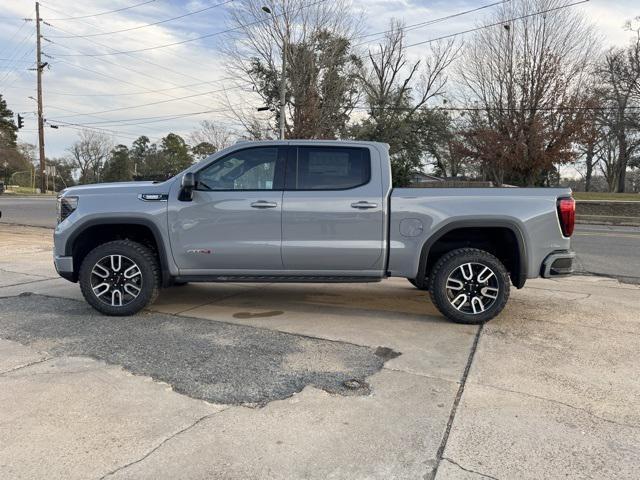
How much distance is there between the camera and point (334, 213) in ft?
16.6

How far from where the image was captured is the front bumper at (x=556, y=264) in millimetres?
5035

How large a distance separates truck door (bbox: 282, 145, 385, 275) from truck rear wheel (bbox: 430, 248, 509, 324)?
25.5 inches

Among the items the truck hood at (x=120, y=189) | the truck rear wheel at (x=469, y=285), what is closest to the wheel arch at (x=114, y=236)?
the truck hood at (x=120, y=189)

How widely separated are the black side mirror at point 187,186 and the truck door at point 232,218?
46mm

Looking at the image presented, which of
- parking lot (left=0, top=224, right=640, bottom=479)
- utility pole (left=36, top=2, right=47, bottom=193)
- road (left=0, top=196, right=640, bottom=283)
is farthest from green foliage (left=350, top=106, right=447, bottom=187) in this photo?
parking lot (left=0, top=224, right=640, bottom=479)

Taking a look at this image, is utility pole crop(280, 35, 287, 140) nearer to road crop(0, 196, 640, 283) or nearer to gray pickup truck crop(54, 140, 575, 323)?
road crop(0, 196, 640, 283)

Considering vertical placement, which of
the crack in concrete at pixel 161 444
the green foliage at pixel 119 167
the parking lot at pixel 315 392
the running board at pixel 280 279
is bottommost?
the crack in concrete at pixel 161 444

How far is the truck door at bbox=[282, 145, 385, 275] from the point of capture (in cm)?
505

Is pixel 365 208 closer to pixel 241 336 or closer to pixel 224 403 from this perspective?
pixel 241 336

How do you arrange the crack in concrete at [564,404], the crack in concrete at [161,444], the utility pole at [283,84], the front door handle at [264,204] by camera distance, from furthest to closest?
the utility pole at [283,84]
the front door handle at [264,204]
the crack in concrete at [564,404]
the crack in concrete at [161,444]

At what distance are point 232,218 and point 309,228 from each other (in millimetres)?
797

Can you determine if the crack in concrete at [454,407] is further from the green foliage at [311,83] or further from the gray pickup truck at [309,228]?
the green foliage at [311,83]

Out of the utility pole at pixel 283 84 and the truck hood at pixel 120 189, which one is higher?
the utility pole at pixel 283 84

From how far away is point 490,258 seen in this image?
5.04m
